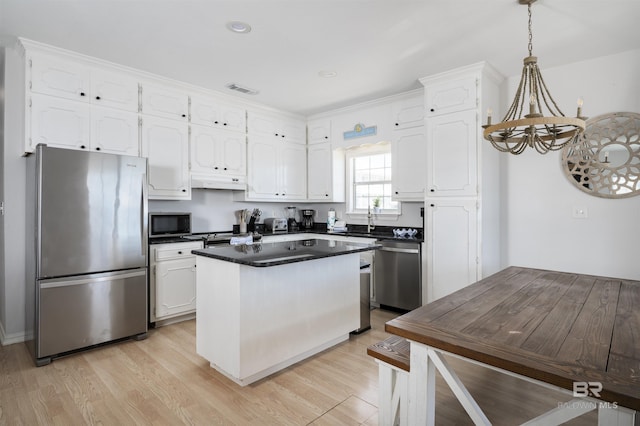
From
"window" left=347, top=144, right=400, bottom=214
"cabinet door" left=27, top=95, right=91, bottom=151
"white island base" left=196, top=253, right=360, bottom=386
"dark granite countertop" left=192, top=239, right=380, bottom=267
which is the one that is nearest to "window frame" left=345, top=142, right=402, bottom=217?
"window" left=347, top=144, right=400, bottom=214

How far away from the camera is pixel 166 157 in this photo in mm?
3764

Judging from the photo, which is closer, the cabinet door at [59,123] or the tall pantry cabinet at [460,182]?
the cabinet door at [59,123]

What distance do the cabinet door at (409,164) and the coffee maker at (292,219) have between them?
68.8 inches

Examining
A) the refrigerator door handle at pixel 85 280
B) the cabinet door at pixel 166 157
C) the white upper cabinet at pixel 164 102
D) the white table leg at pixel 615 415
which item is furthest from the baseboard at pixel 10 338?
the white table leg at pixel 615 415

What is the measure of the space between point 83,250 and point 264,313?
1684 millimetres

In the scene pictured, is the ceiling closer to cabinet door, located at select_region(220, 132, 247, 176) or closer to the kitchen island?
cabinet door, located at select_region(220, 132, 247, 176)

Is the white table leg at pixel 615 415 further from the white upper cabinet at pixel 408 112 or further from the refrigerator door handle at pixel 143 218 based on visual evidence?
the white upper cabinet at pixel 408 112

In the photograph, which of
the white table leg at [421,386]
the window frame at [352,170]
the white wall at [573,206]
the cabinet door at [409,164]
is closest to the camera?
the white table leg at [421,386]

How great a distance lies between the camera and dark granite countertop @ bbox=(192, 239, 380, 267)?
2.23 m

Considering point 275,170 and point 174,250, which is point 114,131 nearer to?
point 174,250

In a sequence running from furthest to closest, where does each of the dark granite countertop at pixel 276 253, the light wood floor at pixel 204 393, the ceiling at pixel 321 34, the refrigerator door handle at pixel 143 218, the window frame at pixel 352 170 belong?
1. the window frame at pixel 352 170
2. the refrigerator door handle at pixel 143 218
3. the ceiling at pixel 321 34
4. the dark granite countertop at pixel 276 253
5. the light wood floor at pixel 204 393

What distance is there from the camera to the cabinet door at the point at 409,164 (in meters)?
4.01

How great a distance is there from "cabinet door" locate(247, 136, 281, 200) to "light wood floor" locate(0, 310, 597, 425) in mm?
2370

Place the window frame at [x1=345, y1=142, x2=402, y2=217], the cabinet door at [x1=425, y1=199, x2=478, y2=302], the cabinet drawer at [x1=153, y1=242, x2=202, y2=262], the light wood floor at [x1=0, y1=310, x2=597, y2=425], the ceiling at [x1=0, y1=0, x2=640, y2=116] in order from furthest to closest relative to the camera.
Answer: the window frame at [x1=345, y1=142, x2=402, y2=217] → the cabinet drawer at [x1=153, y1=242, x2=202, y2=262] → the cabinet door at [x1=425, y1=199, x2=478, y2=302] → the ceiling at [x1=0, y1=0, x2=640, y2=116] → the light wood floor at [x1=0, y1=310, x2=597, y2=425]
